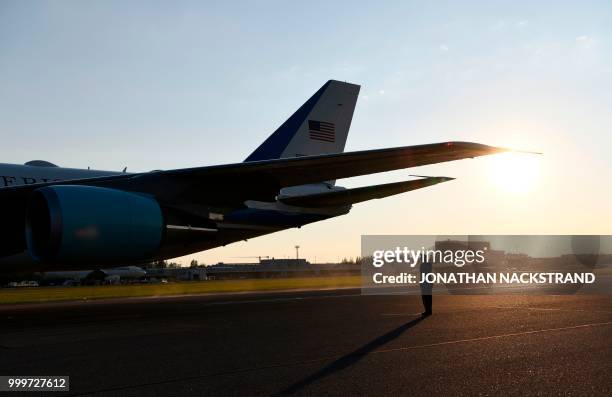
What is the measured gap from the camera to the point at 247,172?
1384 centimetres

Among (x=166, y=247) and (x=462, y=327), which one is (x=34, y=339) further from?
(x=462, y=327)

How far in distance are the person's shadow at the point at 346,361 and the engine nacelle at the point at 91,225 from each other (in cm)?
539

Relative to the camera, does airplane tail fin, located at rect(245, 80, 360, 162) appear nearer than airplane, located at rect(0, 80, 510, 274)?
No

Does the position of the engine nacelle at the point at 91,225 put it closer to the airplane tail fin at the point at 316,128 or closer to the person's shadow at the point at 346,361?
the person's shadow at the point at 346,361

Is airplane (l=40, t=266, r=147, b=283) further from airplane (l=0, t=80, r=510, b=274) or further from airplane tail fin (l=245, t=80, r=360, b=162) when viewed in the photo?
airplane (l=0, t=80, r=510, b=274)

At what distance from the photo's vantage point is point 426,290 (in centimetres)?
1439

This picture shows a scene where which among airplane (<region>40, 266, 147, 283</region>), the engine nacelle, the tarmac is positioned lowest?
airplane (<region>40, 266, 147, 283</region>)

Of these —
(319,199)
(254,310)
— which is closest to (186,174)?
(254,310)

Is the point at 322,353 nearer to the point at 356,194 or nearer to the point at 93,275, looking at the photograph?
the point at 356,194

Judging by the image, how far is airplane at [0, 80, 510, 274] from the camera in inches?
452

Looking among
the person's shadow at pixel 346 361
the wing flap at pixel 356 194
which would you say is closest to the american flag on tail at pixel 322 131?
the wing flap at pixel 356 194

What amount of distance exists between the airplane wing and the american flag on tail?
5.35m

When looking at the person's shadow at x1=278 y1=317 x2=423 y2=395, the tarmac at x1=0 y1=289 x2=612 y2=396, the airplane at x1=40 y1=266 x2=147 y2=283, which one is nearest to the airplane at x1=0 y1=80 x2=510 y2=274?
the tarmac at x1=0 y1=289 x2=612 y2=396

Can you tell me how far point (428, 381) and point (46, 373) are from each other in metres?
4.26
